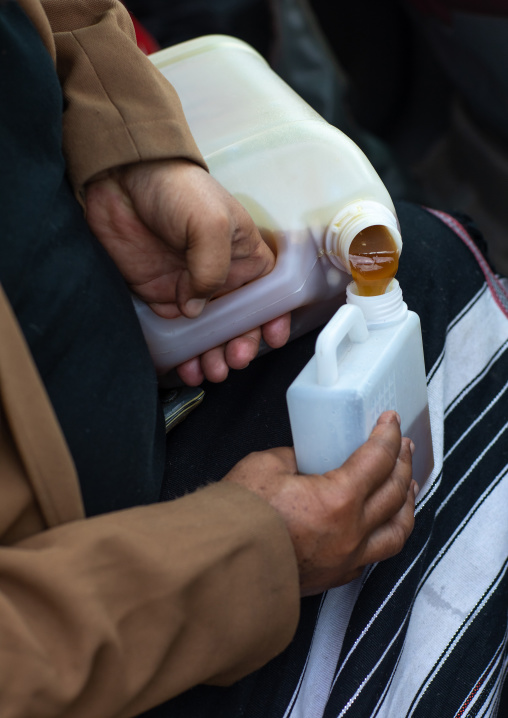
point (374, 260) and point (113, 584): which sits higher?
point (374, 260)

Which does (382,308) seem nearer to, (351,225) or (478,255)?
(351,225)

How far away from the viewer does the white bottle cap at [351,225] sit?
665 millimetres

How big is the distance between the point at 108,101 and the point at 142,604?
44cm

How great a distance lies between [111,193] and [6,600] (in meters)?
0.38

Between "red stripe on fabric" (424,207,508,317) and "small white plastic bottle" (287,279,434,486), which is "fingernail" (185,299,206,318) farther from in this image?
"red stripe on fabric" (424,207,508,317)

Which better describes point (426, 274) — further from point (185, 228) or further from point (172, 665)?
point (172, 665)

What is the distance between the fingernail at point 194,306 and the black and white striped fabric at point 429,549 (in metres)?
0.11

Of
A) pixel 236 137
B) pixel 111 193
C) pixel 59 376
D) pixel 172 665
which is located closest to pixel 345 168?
pixel 236 137

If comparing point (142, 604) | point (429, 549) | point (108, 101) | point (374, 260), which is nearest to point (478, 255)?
point (374, 260)

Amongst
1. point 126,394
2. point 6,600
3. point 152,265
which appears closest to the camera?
point 6,600

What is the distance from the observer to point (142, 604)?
1.61 ft

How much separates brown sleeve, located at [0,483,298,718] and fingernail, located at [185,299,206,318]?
19cm

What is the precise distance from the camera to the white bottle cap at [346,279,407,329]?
2.08ft

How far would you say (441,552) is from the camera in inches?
28.8
